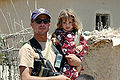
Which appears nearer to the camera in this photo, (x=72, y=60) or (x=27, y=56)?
(x=27, y=56)

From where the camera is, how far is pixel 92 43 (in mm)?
3467

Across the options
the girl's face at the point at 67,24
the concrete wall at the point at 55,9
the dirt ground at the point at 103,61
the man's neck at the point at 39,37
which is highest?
the concrete wall at the point at 55,9

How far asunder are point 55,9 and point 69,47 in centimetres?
467

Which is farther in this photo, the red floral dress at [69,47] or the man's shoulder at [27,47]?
the red floral dress at [69,47]

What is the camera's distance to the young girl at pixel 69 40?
8.09 feet

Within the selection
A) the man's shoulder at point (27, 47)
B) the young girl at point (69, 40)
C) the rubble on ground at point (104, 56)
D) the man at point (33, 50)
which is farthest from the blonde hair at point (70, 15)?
the rubble on ground at point (104, 56)

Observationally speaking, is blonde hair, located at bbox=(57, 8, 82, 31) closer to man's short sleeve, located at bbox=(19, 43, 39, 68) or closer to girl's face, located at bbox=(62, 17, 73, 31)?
girl's face, located at bbox=(62, 17, 73, 31)

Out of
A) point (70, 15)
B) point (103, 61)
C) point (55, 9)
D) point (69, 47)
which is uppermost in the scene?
point (55, 9)

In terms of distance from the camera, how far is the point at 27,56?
1907 mm

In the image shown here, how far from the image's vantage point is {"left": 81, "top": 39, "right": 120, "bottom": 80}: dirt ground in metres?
3.47

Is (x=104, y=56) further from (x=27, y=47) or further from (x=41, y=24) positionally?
(x=27, y=47)

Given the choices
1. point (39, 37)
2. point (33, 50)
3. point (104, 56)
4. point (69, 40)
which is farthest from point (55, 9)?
point (33, 50)

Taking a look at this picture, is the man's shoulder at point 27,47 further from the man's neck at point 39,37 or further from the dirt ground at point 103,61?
the dirt ground at point 103,61

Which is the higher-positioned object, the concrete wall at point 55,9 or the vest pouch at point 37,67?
the concrete wall at point 55,9
